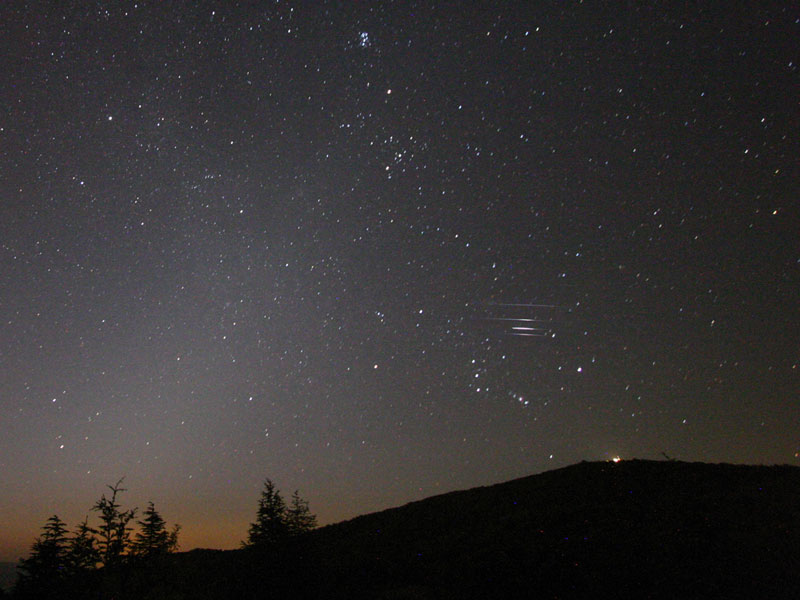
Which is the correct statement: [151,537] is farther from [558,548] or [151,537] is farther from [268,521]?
[558,548]

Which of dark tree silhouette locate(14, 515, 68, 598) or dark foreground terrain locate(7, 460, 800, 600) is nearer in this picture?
dark foreground terrain locate(7, 460, 800, 600)

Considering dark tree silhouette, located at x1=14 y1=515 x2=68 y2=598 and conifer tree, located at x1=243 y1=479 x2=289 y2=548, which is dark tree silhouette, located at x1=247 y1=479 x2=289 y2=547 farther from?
dark tree silhouette, located at x1=14 y1=515 x2=68 y2=598

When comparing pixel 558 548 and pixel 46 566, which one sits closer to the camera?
pixel 558 548

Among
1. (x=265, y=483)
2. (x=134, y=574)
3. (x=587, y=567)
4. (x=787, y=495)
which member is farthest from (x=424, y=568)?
(x=265, y=483)

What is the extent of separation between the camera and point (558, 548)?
16000mm

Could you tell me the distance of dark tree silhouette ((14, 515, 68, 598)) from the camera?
2667 centimetres

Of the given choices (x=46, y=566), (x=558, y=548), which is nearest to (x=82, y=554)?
(x=46, y=566)

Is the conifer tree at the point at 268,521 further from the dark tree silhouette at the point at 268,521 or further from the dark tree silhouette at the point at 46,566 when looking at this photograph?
the dark tree silhouette at the point at 46,566

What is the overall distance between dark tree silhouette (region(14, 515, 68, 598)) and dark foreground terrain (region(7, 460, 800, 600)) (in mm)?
3537

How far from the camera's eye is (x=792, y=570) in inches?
Answer: 525

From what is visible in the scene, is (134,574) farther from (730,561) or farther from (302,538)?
(730,561)

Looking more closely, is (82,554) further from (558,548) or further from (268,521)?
(558,548)

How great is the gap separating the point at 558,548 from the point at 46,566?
2777cm

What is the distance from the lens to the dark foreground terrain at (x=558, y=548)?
45.1 ft
